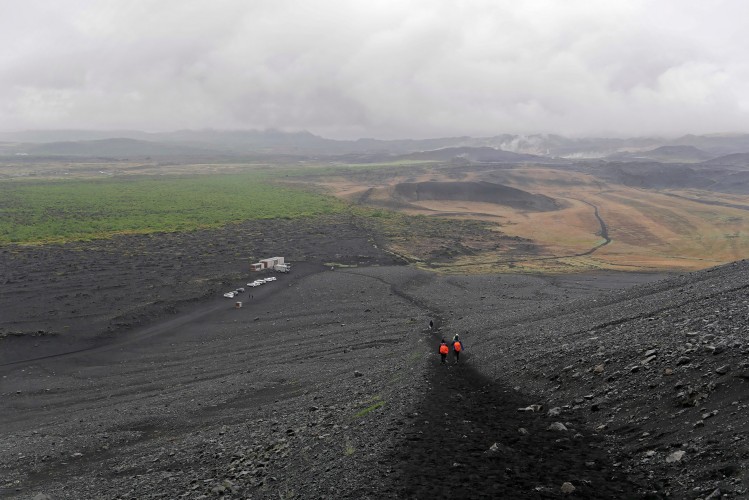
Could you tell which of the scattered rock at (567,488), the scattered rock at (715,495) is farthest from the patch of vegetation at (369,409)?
the scattered rock at (715,495)

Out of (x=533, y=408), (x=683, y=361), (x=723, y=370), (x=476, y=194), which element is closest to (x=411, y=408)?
(x=533, y=408)

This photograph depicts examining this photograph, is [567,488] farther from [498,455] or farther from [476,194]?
[476,194]

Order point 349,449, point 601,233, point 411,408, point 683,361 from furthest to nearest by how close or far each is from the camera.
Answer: point 601,233
point 411,408
point 683,361
point 349,449

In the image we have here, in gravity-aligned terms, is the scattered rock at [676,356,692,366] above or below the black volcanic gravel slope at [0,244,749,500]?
above

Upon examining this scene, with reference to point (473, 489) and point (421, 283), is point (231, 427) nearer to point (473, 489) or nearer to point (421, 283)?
point (473, 489)

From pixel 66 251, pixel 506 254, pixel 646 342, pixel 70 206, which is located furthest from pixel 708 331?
pixel 70 206

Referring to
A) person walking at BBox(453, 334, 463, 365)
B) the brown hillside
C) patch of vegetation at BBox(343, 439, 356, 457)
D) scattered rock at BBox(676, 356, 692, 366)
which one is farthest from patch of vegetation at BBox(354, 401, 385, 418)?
the brown hillside

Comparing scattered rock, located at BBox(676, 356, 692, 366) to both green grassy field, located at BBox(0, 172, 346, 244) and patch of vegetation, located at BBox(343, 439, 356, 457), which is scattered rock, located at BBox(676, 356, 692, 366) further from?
green grassy field, located at BBox(0, 172, 346, 244)

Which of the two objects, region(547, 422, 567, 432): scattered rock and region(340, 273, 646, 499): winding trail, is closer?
region(340, 273, 646, 499): winding trail

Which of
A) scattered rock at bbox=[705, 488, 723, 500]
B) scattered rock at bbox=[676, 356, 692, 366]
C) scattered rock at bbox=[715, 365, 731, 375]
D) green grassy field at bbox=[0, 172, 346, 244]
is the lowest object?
scattered rock at bbox=[705, 488, 723, 500]
